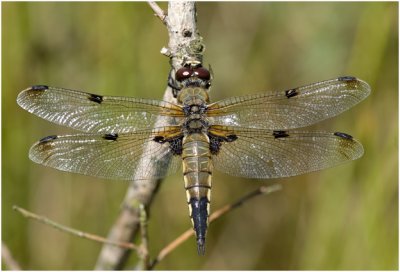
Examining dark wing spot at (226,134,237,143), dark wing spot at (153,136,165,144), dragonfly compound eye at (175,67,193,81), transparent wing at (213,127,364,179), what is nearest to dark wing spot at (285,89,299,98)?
transparent wing at (213,127,364,179)

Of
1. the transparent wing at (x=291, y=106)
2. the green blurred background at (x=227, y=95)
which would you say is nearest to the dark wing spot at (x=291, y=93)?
the transparent wing at (x=291, y=106)

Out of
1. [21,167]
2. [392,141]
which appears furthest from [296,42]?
[21,167]

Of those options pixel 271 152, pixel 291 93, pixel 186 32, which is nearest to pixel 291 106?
pixel 291 93

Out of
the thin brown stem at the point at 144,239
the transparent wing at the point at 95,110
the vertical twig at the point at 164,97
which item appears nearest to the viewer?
the vertical twig at the point at 164,97

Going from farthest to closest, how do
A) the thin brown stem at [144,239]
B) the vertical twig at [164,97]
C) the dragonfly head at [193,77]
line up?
the dragonfly head at [193,77] → the thin brown stem at [144,239] → the vertical twig at [164,97]

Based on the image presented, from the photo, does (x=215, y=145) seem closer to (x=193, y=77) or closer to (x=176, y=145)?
(x=176, y=145)

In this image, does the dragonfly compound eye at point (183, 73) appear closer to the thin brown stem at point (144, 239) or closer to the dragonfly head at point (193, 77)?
the dragonfly head at point (193, 77)
